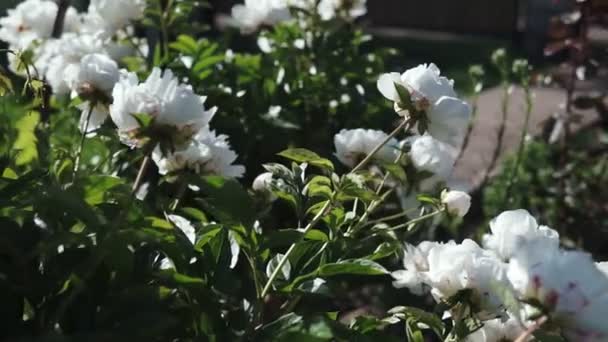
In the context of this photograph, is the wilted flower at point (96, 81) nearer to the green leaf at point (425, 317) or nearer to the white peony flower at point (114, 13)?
the green leaf at point (425, 317)

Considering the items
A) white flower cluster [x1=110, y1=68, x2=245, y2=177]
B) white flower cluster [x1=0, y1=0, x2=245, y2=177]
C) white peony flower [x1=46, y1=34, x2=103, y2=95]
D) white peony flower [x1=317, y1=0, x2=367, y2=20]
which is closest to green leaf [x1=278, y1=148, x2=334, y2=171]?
white flower cluster [x1=0, y1=0, x2=245, y2=177]

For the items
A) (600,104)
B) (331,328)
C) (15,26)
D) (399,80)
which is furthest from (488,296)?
(600,104)

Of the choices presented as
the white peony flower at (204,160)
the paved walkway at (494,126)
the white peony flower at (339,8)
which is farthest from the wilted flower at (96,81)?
the paved walkway at (494,126)

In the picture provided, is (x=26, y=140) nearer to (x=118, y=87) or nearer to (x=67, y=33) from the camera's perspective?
(x=118, y=87)

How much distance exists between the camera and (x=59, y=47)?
2227 mm

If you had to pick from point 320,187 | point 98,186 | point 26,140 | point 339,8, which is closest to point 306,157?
point 320,187

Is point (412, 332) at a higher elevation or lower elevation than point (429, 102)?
lower

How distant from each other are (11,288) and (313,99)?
61.5 inches

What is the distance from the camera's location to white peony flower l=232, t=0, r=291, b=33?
8.87 ft

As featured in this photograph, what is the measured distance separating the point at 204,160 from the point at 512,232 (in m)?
0.44

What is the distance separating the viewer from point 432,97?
1372 millimetres

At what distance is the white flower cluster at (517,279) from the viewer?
988 millimetres

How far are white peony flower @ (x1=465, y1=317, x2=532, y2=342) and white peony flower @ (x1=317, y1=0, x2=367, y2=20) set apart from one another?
156 centimetres

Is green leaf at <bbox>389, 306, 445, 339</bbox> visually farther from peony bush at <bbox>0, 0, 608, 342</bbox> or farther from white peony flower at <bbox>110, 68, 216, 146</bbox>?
white peony flower at <bbox>110, 68, 216, 146</bbox>
